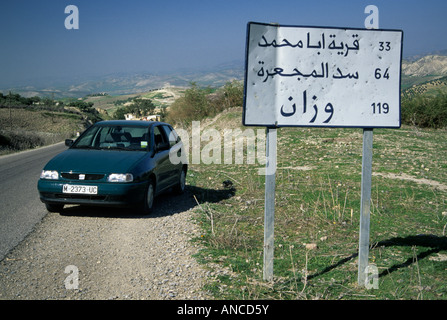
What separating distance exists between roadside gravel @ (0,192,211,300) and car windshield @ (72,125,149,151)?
1.49 metres

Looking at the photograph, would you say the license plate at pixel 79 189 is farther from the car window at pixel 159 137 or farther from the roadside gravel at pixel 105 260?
the car window at pixel 159 137

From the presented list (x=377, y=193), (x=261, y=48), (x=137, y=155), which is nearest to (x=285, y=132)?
(x=377, y=193)

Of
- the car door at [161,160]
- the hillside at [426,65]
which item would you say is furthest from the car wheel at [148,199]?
the hillside at [426,65]

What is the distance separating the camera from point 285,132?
19.6 m

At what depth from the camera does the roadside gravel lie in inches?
168

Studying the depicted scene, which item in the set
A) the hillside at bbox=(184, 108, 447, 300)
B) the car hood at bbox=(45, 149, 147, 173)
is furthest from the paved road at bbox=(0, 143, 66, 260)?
the hillside at bbox=(184, 108, 447, 300)

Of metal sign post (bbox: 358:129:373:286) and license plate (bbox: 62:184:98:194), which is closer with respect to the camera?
metal sign post (bbox: 358:129:373:286)

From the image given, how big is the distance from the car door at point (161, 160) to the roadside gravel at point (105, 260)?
1007 mm

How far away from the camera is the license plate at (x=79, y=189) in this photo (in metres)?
7.01

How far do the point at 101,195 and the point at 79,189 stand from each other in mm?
394

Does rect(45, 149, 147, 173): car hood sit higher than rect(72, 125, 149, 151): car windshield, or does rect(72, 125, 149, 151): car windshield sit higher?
rect(72, 125, 149, 151): car windshield

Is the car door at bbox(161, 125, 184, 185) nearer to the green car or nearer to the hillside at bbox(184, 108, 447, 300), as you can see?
the green car

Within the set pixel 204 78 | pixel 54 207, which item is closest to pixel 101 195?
pixel 54 207

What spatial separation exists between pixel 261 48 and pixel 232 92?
27.3 metres
